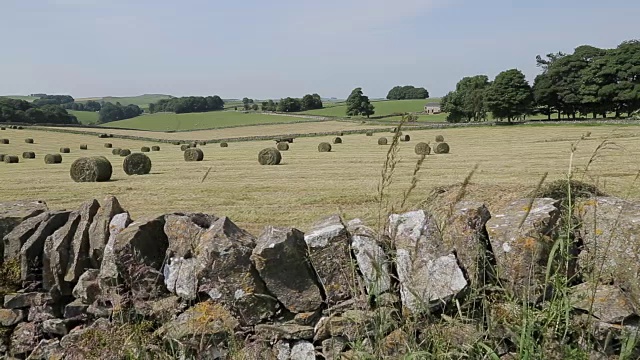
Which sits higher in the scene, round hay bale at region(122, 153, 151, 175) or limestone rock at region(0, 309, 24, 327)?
round hay bale at region(122, 153, 151, 175)

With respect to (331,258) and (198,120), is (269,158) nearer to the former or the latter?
(331,258)

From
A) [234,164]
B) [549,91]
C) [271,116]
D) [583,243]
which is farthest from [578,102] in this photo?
[583,243]

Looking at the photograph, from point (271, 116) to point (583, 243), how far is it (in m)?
91.0

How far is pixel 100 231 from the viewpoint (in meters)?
5.54

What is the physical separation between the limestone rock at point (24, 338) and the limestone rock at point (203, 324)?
168 cm

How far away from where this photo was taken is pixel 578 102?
233ft

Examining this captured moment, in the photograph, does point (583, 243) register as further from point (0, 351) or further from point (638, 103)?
point (638, 103)

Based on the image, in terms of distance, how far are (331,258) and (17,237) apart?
3.50 meters

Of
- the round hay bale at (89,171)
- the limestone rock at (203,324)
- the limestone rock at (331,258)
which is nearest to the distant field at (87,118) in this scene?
the round hay bale at (89,171)

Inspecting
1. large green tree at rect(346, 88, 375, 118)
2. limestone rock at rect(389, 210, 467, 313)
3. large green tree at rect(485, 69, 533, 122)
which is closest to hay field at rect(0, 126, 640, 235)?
limestone rock at rect(389, 210, 467, 313)

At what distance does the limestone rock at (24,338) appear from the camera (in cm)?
547

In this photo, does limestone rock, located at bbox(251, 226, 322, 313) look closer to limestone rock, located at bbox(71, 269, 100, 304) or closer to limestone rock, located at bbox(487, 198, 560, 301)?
limestone rock, located at bbox(487, 198, 560, 301)

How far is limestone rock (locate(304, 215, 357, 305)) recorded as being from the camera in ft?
15.1

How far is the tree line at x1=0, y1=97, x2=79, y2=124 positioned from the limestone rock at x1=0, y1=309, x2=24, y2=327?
85.7 metres
